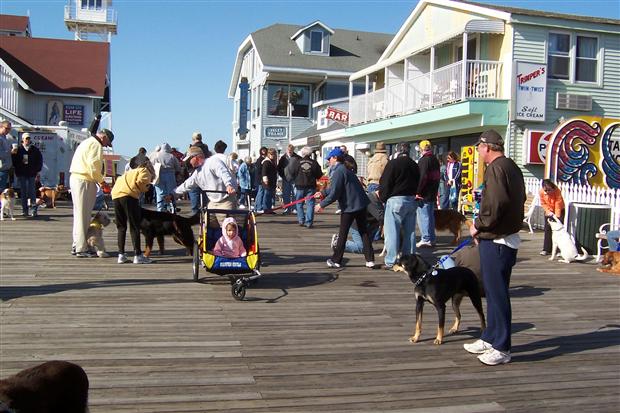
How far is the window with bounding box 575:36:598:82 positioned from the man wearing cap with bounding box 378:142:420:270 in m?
12.3

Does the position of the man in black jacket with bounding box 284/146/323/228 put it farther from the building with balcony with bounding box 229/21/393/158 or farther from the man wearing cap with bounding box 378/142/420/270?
the building with balcony with bounding box 229/21/393/158

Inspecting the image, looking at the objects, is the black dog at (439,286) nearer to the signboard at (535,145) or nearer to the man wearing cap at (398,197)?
the man wearing cap at (398,197)

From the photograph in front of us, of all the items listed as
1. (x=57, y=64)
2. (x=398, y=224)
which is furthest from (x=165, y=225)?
(x=57, y=64)

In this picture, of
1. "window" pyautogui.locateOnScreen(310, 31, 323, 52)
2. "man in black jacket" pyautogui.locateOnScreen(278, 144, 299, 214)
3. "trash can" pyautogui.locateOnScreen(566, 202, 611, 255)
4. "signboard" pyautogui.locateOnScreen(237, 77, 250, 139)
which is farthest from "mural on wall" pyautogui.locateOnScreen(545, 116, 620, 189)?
"signboard" pyautogui.locateOnScreen(237, 77, 250, 139)

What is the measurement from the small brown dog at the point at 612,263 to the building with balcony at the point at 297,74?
24451mm

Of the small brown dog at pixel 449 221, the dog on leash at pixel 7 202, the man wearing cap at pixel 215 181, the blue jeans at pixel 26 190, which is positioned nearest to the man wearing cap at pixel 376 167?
the small brown dog at pixel 449 221

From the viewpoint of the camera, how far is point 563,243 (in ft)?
37.0

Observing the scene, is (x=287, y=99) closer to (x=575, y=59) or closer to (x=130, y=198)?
(x=575, y=59)

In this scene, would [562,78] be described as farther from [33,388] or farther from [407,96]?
[33,388]

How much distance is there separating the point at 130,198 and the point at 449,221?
6005 mm

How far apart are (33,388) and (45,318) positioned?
402 cm

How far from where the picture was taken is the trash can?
11.8 meters

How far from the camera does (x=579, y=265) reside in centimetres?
1105

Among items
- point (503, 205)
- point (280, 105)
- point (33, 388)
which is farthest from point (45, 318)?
point (280, 105)
